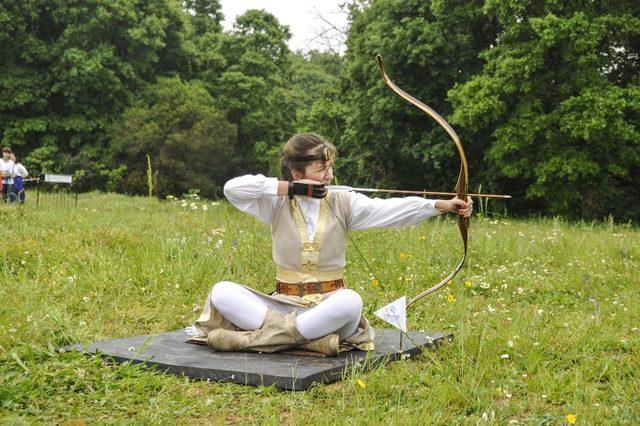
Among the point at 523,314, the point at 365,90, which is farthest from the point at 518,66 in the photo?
the point at 523,314

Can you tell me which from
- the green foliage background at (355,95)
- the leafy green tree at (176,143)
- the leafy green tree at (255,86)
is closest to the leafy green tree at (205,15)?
the green foliage background at (355,95)

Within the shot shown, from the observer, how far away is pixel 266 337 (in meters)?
3.86

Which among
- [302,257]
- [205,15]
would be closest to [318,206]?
→ [302,257]

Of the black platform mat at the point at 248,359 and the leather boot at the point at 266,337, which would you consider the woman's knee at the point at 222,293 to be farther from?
the black platform mat at the point at 248,359

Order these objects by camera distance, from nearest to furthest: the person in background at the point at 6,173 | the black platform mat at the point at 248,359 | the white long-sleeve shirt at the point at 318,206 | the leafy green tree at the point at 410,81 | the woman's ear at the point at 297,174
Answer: the black platform mat at the point at 248,359 < the white long-sleeve shirt at the point at 318,206 < the woman's ear at the point at 297,174 < the person in background at the point at 6,173 < the leafy green tree at the point at 410,81

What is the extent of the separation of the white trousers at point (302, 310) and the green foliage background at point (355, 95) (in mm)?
12449

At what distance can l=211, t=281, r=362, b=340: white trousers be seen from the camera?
3740mm

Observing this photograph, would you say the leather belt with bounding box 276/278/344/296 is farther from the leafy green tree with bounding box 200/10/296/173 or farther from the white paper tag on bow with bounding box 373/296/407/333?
the leafy green tree with bounding box 200/10/296/173

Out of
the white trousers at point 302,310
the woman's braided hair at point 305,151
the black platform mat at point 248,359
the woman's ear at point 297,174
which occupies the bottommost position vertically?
the black platform mat at point 248,359

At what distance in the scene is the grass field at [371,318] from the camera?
3.08 metres

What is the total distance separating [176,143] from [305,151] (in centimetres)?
2563

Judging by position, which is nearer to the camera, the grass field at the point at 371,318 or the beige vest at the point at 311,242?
the grass field at the point at 371,318

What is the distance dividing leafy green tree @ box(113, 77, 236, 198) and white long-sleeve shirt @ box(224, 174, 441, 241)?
24.4 m

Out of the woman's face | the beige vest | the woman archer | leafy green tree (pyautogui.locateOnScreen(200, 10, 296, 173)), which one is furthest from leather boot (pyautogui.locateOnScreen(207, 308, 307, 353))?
leafy green tree (pyautogui.locateOnScreen(200, 10, 296, 173))
